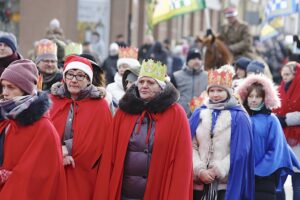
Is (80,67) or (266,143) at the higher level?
(80,67)

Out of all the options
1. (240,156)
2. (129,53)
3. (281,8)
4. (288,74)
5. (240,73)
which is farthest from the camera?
(281,8)

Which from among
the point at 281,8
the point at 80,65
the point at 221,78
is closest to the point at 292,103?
the point at 221,78

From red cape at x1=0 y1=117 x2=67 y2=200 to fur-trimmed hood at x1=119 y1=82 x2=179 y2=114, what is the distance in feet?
3.34

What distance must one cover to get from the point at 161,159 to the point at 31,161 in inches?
52.0

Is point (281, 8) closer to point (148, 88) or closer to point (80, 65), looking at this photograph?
point (80, 65)

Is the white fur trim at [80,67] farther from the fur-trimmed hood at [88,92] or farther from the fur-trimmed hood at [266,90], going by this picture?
the fur-trimmed hood at [266,90]

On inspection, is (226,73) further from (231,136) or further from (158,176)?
(158,176)

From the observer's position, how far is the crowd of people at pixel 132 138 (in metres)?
6.53

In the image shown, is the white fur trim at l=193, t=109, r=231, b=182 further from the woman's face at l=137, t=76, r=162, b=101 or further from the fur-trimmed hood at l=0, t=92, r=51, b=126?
the fur-trimmed hood at l=0, t=92, r=51, b=126

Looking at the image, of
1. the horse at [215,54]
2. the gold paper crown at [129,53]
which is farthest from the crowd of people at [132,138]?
the horse at [215,54]

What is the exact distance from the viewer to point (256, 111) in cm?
894

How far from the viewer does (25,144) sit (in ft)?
21.3

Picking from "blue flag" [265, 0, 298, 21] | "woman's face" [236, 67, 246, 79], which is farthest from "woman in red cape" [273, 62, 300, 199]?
"blue flag" [265, 0, 298, 21]

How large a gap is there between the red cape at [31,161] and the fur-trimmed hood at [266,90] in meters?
2.98
